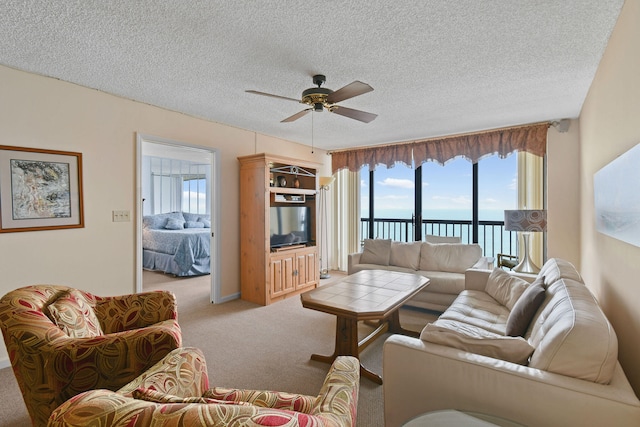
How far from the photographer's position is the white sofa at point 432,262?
3.73 m

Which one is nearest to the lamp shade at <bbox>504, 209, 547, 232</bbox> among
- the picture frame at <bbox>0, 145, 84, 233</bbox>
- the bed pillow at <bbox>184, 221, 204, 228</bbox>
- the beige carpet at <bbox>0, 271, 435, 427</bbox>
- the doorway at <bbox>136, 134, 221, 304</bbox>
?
the beige carpet at <bbox>0, 271, 435, 427</bbox>

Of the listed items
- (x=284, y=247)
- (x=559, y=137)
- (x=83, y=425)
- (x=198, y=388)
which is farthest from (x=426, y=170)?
(x=83, y=425)

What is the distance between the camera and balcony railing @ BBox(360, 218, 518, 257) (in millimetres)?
5062

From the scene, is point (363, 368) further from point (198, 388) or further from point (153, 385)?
point (153, 385)

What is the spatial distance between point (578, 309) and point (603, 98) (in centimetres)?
182

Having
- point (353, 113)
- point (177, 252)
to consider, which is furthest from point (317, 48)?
point (177, 252)

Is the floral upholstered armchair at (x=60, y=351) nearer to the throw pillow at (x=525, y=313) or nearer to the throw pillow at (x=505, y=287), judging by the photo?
the throw pillow at (x=525, y=313)

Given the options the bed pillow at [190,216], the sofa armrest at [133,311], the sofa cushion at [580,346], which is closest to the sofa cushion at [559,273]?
the sofa cushion at [580,346]

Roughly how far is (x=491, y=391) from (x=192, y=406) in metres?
1.20

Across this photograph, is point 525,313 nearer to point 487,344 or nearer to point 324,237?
point 487,344

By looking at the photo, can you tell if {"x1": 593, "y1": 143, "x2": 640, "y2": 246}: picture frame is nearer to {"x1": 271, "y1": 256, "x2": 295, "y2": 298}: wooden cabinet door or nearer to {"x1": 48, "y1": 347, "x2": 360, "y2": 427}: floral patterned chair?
{"x1": 48, "y1": 347, "x2": 360, "y2": 427}: floral patterned chair

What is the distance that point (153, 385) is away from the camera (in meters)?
1.07

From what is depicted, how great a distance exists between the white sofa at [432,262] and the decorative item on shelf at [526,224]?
0.40 m

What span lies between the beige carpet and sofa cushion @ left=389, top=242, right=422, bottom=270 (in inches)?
28.7
